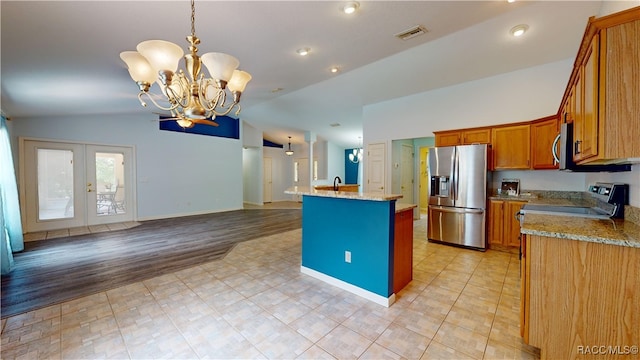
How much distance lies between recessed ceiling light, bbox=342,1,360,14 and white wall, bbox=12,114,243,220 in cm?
648

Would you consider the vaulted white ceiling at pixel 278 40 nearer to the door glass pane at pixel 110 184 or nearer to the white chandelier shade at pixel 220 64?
the white chandelier shade at pixel 220 64

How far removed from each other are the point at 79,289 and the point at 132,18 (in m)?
2.90

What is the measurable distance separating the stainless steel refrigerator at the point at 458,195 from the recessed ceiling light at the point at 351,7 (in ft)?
9.75

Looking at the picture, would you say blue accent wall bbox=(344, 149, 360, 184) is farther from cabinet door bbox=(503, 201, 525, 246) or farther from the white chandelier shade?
the white chandelier shade

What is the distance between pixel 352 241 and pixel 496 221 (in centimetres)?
286

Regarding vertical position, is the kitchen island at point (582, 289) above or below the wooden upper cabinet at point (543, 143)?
below

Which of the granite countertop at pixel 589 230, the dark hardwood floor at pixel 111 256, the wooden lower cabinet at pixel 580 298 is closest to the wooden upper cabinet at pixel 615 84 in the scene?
the granite countertop at pixel 589 230

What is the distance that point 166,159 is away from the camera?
270 inches

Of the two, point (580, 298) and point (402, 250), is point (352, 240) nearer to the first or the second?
point (402, 250)

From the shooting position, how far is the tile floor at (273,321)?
68.6 inches

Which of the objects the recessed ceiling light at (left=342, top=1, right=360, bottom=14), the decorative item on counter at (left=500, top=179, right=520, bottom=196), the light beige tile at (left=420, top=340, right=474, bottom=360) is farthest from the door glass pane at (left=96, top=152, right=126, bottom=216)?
the decorative item on counter at (left=500, top=179, right=520, bottom=196)

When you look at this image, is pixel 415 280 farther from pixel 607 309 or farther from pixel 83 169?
pixel 83 169

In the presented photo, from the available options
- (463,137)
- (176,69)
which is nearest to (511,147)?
(463,137)

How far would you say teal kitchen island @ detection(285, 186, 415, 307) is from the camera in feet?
7.80
